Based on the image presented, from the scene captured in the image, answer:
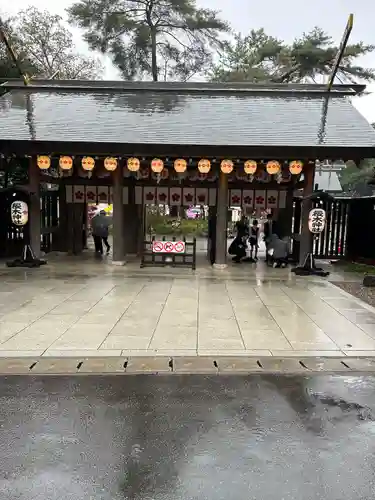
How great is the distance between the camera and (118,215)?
47.0 ft

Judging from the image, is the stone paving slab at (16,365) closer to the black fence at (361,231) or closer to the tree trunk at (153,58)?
the black fence at (361,231)

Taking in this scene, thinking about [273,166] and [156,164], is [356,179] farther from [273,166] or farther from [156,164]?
[156,164]

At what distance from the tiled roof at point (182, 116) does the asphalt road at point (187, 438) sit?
371 inches

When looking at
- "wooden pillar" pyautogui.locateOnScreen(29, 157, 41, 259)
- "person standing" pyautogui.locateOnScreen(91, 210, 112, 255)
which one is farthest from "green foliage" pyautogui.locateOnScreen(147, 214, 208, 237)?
"wooden pillar" pyautogui.locateOnScreen(29, 157, 41, 259)

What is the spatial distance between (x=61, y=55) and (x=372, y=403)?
3029cm

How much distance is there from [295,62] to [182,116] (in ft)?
58.7

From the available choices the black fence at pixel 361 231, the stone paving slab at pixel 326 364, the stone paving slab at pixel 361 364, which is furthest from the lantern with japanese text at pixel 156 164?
the stone paving slab at pixel 361 364

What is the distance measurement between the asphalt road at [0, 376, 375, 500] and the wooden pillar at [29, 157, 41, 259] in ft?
31.8

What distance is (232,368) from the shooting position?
18.5ft

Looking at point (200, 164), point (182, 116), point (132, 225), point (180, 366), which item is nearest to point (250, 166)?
point (200, 164)

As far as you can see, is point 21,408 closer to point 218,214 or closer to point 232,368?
point 232,368

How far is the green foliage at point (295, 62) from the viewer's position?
93.0 feet

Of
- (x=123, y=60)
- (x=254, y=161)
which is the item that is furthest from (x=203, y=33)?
(x=254, y=161)

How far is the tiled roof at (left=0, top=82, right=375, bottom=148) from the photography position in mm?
13438
